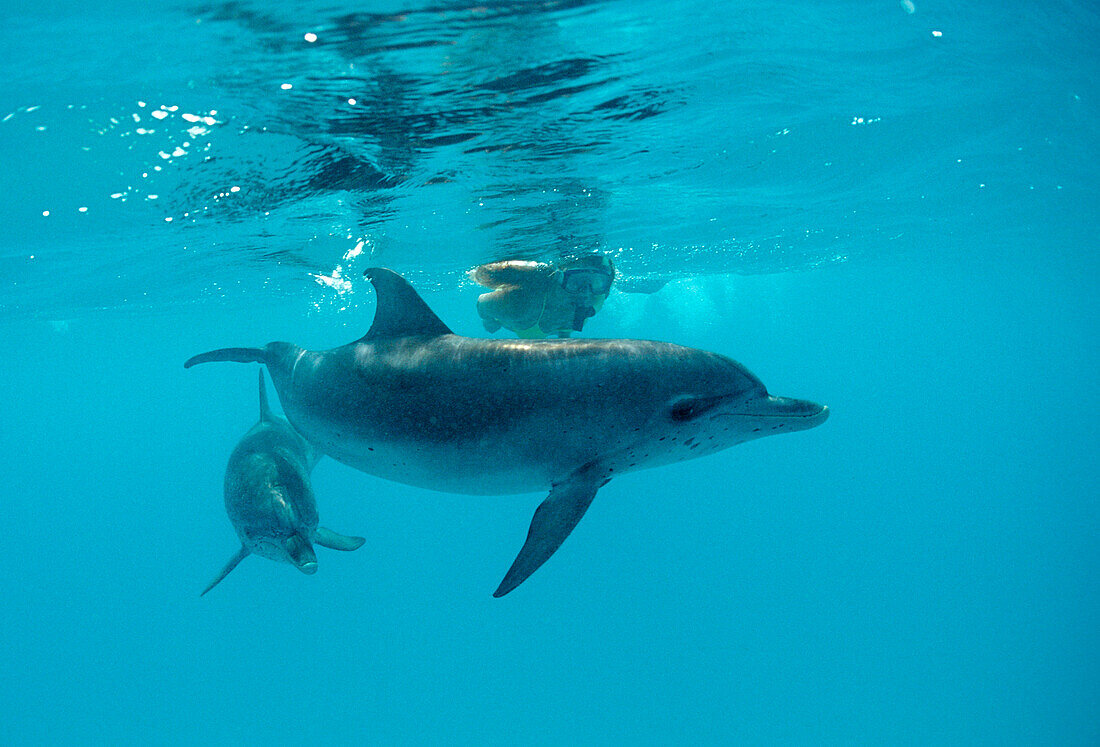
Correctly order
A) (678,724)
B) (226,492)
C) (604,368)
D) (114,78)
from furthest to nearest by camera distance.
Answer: (678,724) < (114,78) < (226,492) < (604,368)

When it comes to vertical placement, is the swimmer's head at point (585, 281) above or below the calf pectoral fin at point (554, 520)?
below

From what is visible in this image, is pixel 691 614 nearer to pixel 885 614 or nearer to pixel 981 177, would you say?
pixel 885 614

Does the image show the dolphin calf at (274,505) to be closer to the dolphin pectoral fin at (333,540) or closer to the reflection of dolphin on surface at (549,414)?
the dolphin pectoral fin at (333,540)

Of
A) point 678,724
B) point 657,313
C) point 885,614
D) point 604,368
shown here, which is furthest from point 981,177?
point 657,313

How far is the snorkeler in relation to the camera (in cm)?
986

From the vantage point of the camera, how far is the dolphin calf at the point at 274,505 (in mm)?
5344

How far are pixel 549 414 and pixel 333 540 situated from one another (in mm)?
3250

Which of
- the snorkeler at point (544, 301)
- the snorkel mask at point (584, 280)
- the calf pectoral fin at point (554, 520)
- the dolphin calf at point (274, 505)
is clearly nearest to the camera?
the calf pectoral fin at point (554, 520)

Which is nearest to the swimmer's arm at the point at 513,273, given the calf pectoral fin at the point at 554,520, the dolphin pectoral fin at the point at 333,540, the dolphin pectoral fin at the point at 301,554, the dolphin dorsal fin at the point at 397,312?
the dolphin dorsal fin at the point at 397,312

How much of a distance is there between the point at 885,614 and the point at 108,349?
206 ft

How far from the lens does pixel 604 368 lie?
Answer: 4156mm

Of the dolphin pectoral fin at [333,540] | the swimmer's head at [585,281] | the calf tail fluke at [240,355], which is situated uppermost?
the calf tail fluke at [240,355]

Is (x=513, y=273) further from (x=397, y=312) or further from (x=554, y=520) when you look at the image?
(x=554, y=520)

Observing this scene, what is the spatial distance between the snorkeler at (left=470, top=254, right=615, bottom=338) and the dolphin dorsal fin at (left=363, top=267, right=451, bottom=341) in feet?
15.3
